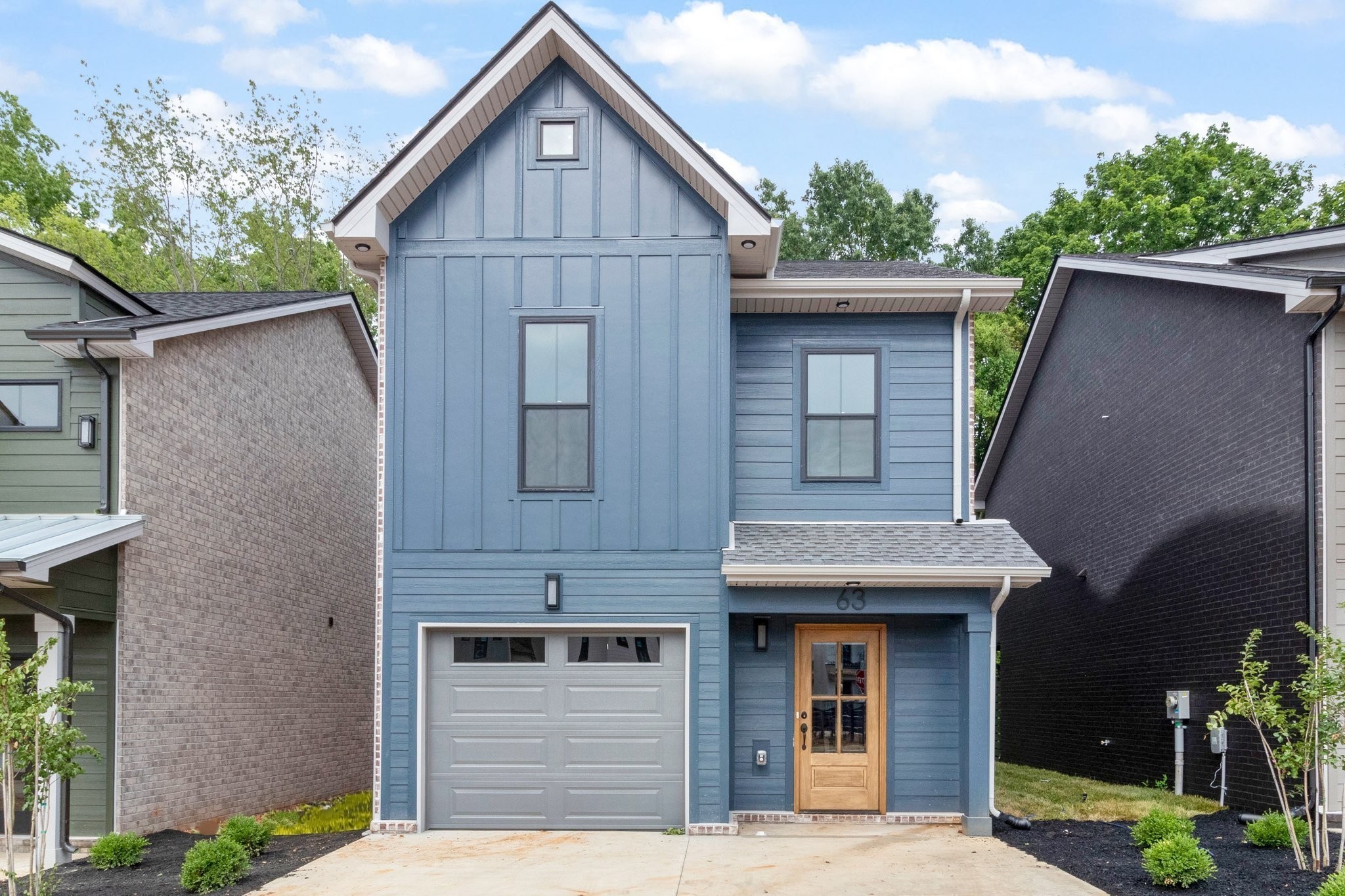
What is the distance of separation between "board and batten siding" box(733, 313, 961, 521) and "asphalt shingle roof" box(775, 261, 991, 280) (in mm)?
437

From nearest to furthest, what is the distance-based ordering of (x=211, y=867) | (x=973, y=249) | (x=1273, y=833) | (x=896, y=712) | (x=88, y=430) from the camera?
(x=211, y=867) → (x=1273, y=833) → (x=88, y=430) → (x=896, y=712) → (x=973, y=249)

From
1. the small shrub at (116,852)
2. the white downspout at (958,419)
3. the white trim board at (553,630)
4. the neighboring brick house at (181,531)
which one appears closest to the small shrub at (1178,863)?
the white trim board at (553,630)

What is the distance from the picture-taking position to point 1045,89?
131ft

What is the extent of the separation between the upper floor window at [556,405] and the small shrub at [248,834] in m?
3.74

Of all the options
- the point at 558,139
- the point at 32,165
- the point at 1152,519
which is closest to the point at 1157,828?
the point at 1152,519

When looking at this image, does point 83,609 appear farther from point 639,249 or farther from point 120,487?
point 639,249

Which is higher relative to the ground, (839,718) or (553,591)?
(553,591)

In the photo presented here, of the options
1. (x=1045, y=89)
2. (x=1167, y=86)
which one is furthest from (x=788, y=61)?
(x=1167, y=86)

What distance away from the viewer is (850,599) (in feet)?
36.7

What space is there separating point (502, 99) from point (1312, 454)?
8.09 meters

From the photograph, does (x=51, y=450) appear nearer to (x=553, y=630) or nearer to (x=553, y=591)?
(x=553, y=591)

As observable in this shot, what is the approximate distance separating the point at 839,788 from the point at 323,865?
16.3 ft

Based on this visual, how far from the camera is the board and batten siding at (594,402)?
1115 cm

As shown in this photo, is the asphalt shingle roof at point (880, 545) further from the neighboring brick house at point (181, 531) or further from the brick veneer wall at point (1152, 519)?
the neighboring brick house at point (181, 531)
